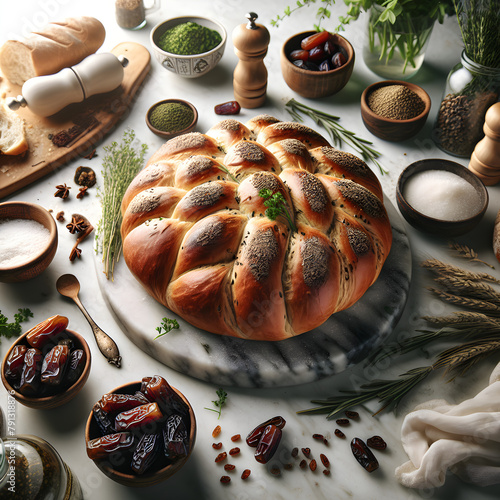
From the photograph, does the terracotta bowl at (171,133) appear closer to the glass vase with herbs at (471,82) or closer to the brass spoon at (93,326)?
the brass spoon at (93,326)

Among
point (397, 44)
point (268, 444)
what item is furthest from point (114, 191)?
point (397, 44)

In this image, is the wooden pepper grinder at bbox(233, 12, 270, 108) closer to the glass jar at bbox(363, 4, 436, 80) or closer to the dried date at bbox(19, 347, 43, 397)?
the glass jar at bbox(363, 4, 436, 80)

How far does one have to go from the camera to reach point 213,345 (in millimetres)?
1651

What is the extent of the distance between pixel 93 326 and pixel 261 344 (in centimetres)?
59

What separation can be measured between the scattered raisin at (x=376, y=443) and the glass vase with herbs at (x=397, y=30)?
5.52 feet

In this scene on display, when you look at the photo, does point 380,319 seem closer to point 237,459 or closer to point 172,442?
point 237,459

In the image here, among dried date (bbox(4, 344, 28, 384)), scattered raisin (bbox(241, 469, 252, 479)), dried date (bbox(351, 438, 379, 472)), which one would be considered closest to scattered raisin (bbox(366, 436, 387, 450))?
dried date (bbox(351, 438, 379, 472))

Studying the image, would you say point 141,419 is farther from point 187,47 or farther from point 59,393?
point 187,47

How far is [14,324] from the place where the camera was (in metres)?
1.77

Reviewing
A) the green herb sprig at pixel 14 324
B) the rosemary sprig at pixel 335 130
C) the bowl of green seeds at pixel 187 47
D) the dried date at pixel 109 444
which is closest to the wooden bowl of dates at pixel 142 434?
the dried date at pixel 109 444

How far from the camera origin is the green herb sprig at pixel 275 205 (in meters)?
1.54

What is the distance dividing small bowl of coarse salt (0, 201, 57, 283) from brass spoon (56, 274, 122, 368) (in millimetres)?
92

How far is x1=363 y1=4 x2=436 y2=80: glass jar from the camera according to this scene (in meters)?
2.36

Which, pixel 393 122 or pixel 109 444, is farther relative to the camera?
pixel 393 122
